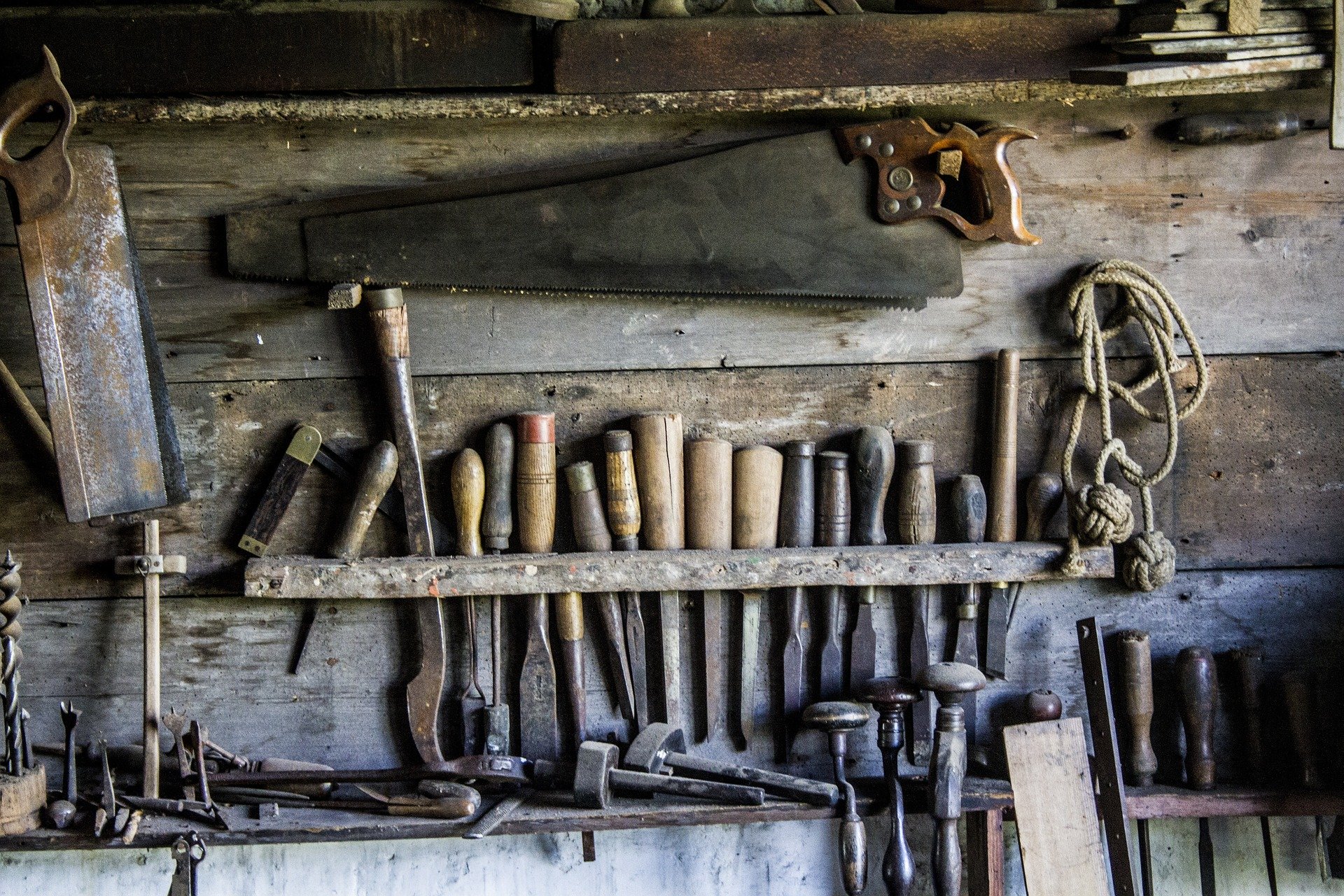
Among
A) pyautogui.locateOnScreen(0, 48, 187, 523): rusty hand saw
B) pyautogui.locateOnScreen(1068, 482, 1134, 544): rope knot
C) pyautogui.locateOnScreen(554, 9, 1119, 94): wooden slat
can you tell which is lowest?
pyautogui.locateOnScreen(1068, 482, 1134, 544): rope knot

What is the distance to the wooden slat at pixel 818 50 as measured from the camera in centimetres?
178

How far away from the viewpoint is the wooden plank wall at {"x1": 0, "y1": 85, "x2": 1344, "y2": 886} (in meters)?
1.93

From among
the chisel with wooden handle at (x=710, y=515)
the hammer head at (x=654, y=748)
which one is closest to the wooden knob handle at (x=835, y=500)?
the chisel with wooden handle at (x=710, y=515)

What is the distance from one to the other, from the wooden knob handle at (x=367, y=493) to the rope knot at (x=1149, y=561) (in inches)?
48.5

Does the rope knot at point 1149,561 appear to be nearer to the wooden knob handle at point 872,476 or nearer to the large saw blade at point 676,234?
the wooden knob handle at point 872,476

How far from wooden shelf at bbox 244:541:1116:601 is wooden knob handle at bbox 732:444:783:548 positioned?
6 centimetres

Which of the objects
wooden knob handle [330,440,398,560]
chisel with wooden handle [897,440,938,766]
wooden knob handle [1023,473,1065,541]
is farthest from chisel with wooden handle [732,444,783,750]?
wooden knob handle [330,440,398,560]

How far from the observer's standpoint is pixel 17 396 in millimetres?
1894

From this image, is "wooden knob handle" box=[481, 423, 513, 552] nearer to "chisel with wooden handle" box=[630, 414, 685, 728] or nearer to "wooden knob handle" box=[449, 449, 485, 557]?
"wooden knob handle" box=[449, 449, 485, 557]

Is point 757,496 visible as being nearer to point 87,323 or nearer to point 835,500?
point 835,500

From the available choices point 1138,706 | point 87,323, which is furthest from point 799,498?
point 87,323

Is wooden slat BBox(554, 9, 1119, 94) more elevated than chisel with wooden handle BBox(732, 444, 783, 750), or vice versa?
wooden slat BBox(554, 9, 1119, 94)

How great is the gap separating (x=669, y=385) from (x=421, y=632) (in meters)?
0.59

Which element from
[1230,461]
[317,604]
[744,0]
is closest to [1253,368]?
[1230,461]
